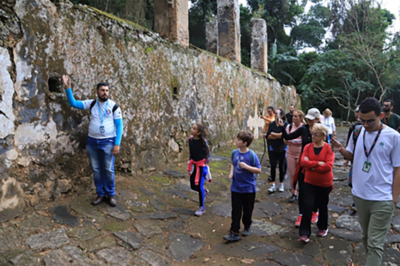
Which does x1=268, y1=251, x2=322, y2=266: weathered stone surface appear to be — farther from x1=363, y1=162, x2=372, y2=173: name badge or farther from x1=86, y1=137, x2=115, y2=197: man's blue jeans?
x1=86, y1=137, x2=115, y2=197: man's blue jeans

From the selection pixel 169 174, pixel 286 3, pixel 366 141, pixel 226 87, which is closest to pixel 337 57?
pixel 286 3

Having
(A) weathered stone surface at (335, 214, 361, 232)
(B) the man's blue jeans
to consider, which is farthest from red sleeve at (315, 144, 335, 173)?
(B) the man's blue jeans

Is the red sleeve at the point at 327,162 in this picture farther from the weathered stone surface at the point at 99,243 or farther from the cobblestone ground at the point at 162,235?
the weathered stone surface at the point at 99,243

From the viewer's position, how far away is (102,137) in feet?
12.8

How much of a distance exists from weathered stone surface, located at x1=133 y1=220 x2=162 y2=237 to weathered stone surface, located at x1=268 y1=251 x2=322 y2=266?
55.4 inches

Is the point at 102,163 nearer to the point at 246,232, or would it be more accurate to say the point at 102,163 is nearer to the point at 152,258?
the point at 152,258

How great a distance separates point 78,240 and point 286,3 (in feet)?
78.9

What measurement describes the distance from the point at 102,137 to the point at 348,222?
353cm

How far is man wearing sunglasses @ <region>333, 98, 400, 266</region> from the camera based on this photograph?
2490 mm

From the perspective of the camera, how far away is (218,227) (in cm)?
408

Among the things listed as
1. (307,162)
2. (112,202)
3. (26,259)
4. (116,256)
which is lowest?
(116,256)

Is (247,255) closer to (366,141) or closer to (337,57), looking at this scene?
(366,141)

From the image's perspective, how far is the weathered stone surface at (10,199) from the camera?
330cm

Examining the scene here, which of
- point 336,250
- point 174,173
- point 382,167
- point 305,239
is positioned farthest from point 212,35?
point 382,167
